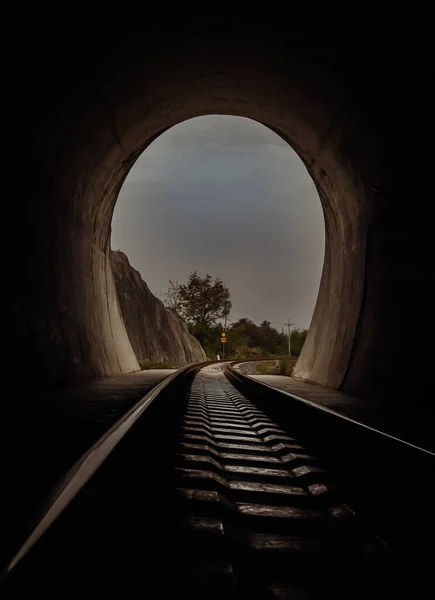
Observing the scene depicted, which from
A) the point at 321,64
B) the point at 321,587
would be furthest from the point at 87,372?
the point at 321,587

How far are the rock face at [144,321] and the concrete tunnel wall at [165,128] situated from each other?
51.5ft

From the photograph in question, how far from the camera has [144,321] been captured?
26.9 meters

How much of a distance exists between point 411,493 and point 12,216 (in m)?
4.32

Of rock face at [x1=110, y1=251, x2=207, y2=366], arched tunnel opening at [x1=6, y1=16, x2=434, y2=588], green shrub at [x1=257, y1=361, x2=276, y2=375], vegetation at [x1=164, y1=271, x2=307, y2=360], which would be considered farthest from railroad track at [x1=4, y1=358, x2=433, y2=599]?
vegetation at [x1=164, y1=271, x2=307, y2=360]

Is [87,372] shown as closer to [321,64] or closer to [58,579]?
[321,64]

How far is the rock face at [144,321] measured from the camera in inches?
963

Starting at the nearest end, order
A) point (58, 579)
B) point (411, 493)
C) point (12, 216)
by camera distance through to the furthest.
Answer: point (58, 579), point (411, 493), point (12, 216)

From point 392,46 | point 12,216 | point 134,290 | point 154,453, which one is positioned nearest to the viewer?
point 154,453

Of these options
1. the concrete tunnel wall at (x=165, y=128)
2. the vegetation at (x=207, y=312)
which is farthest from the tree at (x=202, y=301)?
the concrete tunnel wall at (x=165, y=128)

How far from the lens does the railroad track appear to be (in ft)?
3.67

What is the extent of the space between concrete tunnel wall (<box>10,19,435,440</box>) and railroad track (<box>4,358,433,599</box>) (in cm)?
309

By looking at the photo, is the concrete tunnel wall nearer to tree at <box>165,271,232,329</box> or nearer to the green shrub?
the green shrub

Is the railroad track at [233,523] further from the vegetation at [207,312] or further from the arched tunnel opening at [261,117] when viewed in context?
the vegetation at [207,312]

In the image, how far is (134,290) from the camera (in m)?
28.2
